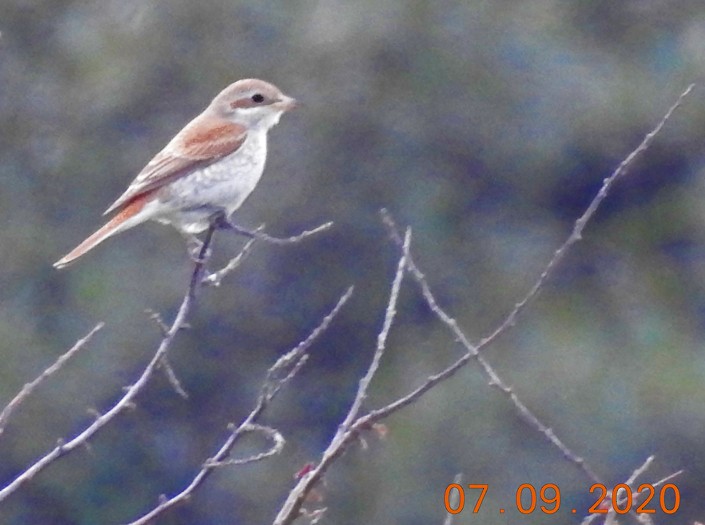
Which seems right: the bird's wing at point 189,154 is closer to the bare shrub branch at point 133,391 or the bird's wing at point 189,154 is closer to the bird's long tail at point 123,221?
the bird's long tail at point 123,221

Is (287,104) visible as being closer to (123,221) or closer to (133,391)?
(123,221)

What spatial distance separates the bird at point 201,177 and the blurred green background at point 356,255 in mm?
5518

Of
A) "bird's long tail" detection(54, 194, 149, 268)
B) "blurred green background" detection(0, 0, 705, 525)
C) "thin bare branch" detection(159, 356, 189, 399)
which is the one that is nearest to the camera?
"thin bare branch" detection(159, 356, 189, 399)

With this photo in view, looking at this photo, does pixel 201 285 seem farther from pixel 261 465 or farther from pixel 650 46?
pixel 650 46

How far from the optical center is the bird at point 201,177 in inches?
239

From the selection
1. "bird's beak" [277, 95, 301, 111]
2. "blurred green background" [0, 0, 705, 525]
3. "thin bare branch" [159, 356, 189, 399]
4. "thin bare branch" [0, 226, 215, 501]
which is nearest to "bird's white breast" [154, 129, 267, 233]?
"bird's beak" [277, 95, 301, 111]

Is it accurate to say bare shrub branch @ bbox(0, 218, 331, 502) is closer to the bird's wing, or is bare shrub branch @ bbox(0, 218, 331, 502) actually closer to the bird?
the bird

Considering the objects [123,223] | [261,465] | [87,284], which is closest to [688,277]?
[261,465]

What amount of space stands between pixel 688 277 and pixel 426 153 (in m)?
2.36

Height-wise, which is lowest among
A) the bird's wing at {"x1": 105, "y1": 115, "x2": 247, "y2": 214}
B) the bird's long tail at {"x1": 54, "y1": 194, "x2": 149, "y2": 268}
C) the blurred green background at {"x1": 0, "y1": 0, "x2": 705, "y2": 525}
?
the bird's long tail at {"x1": 54, "y1": 194, "x2": 149, "y2": 268}

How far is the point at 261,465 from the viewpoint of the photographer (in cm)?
1253

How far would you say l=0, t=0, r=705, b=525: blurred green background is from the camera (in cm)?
1217

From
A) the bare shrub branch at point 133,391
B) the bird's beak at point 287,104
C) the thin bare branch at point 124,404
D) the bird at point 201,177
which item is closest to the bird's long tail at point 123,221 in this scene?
the bird at point 201,177

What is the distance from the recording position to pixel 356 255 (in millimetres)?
12719
